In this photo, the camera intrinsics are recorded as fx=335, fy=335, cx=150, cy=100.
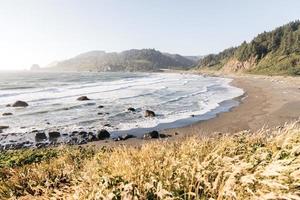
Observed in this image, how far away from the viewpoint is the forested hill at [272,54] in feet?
367

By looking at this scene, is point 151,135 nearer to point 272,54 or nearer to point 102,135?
point 102,135

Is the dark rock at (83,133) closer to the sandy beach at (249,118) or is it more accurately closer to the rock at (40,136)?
the rock at (40,136)

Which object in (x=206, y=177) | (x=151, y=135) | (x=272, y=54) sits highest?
(x=272, y=54)

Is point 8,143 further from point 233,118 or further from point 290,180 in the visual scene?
point 290,180

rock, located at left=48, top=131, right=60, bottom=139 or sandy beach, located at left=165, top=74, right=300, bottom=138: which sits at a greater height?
rock, located at left=48, top=131, right=60, bottom=139

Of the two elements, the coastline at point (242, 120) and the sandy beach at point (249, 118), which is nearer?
the coastline at point (242, 120)

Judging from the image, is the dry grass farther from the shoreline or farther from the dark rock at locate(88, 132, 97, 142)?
the dark rock at locate(88, 132, 97, 142)

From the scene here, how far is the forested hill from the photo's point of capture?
11199 cm

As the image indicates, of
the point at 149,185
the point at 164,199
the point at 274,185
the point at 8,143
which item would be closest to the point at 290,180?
the point at 274,185

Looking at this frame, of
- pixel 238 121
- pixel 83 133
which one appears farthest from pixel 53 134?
pixel 238 121

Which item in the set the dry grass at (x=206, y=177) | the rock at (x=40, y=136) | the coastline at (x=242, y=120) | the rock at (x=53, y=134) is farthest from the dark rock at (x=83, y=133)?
the dry grass at (x=206, y=177)

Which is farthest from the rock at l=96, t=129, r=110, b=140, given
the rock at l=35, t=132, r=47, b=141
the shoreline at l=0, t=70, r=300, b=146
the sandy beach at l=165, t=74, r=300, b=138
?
the sandy beach at l=165, t=74, r=300, b=138

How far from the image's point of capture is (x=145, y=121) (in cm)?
2939

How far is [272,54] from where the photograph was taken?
13300cm
